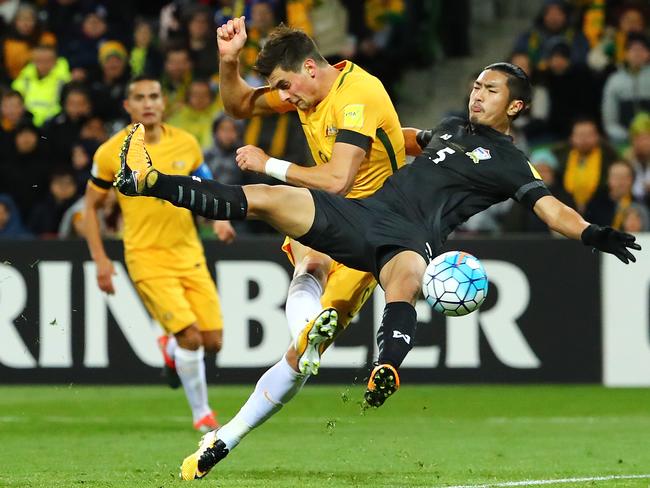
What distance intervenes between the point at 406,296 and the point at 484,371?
5.57 m

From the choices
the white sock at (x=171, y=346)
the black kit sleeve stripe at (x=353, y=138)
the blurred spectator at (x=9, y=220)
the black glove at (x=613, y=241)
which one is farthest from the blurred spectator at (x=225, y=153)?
the black glove at (x=613, y=241)

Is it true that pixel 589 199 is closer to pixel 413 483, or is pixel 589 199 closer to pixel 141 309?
pixel 141 309

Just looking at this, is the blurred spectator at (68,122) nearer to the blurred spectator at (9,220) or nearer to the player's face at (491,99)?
the blurred spectator at (9,220)

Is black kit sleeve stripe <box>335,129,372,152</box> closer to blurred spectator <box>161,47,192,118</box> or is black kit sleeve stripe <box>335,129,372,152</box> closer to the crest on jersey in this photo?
the crest on jersey

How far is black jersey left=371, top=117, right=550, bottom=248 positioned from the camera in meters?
7.82

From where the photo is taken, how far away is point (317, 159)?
332 inches

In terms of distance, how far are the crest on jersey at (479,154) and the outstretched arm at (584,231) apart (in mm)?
410

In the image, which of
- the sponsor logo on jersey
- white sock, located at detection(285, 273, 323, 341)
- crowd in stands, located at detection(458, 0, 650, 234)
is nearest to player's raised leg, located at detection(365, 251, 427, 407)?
white sock, located at detection(285, 273, 323, 341)

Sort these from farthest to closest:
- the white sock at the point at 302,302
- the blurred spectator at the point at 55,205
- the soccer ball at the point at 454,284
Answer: the blurred spectator at the point at 55,205
the white sock at the point at 302,302
the soccer ball at the point at 454,284

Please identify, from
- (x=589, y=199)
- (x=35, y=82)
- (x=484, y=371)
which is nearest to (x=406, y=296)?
(x=484, y=371)

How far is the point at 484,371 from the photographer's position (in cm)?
1285

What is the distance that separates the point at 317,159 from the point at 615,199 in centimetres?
567

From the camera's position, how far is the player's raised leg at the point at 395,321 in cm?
689

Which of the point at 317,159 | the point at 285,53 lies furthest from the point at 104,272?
the point at 285,53
